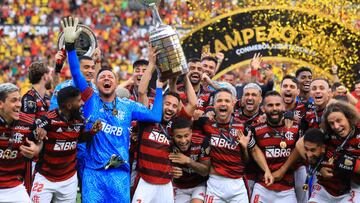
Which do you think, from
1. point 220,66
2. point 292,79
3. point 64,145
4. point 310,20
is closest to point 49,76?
point 64,145

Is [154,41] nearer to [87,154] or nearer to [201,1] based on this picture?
[87,154]

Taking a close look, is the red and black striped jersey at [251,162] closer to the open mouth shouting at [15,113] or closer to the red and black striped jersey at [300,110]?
the red and black striped jersey at [300,110]

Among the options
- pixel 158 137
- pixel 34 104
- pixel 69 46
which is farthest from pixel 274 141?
pixel 34 104

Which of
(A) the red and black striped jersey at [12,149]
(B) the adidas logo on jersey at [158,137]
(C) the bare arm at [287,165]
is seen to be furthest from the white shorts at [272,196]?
(A) the red and black striped jersey at [12,149]

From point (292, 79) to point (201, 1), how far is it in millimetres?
4716

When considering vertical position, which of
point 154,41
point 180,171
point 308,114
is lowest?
point 180,171

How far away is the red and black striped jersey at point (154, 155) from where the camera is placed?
8.77 meters

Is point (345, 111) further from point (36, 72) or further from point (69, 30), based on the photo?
point (36, 72)

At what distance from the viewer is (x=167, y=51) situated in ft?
26.7

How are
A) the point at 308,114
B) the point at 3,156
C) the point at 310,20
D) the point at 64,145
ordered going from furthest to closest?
1. the point at 310,20
2. the point at 308,114
3. the point at 64,145
4. the point at 3,156

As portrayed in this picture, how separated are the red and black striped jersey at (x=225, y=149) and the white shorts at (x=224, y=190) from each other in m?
0.07

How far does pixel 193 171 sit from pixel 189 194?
1.11 feet

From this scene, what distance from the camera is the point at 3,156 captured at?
805cm

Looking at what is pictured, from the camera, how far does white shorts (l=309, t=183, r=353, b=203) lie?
8.81 meters
